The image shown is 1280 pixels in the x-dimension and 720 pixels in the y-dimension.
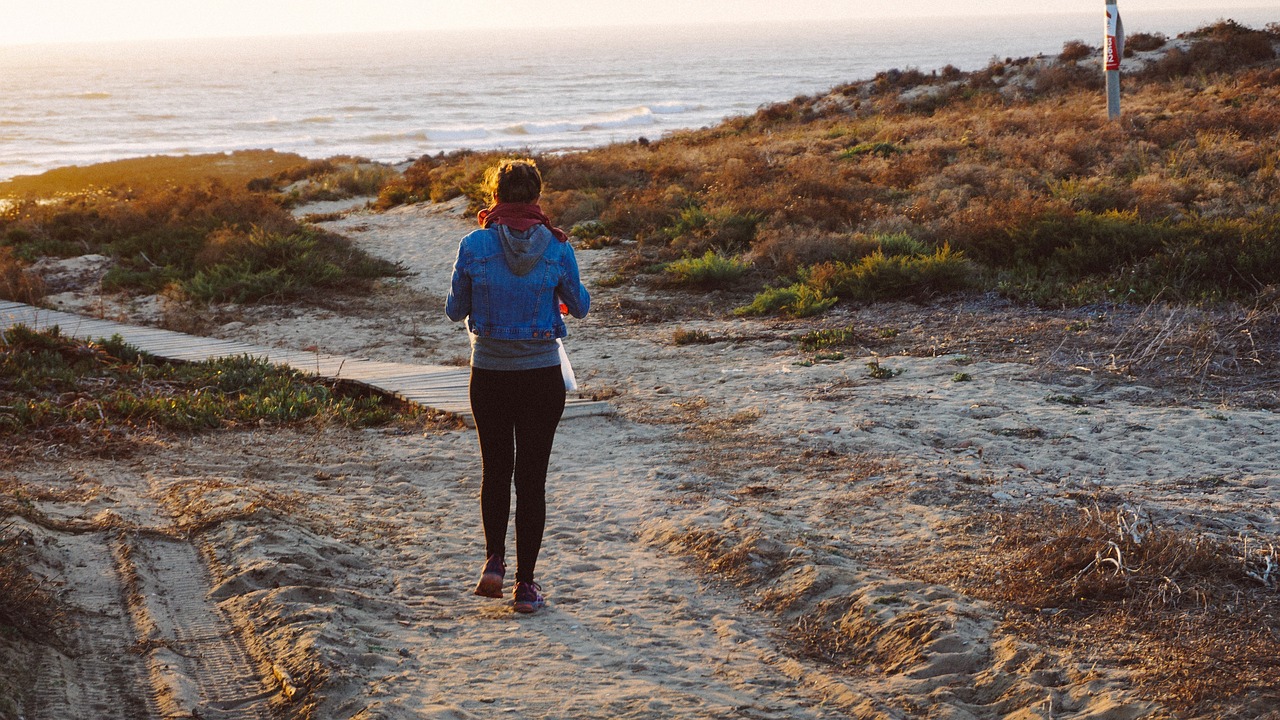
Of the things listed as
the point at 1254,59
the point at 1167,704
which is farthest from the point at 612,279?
the point at 1254,59

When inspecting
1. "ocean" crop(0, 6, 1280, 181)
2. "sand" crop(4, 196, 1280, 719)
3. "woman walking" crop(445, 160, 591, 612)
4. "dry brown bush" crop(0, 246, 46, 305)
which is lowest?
"sand" crop(4, 196, 1280, 719)

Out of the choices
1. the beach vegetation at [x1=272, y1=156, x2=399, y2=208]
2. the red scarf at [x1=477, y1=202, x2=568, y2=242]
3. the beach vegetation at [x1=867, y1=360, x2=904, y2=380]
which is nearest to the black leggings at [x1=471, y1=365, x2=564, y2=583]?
the red scarf at [x1=477, y1=202, x2=568, y2=242]

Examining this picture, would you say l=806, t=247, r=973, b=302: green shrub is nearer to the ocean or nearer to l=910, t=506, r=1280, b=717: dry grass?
l=910, t=506, r=1280, b=717: dry grass

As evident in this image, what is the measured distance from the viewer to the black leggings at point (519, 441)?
437 centimetres

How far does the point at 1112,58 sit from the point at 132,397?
17819mm

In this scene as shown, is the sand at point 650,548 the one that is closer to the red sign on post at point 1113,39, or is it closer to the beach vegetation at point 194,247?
the beach vegetation at point 194,247

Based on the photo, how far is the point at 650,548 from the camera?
219 inches

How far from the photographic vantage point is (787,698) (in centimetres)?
393

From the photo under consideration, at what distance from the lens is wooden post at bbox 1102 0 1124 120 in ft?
62.6

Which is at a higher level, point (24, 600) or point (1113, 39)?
point (1113, 39)

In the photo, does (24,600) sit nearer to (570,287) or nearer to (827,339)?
(570,287)

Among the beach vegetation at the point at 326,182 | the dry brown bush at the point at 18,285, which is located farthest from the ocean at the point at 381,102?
the dry brown bush at the point at 18,285

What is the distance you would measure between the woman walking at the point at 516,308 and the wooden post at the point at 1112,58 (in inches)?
691

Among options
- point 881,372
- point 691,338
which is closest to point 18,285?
point 691,338
